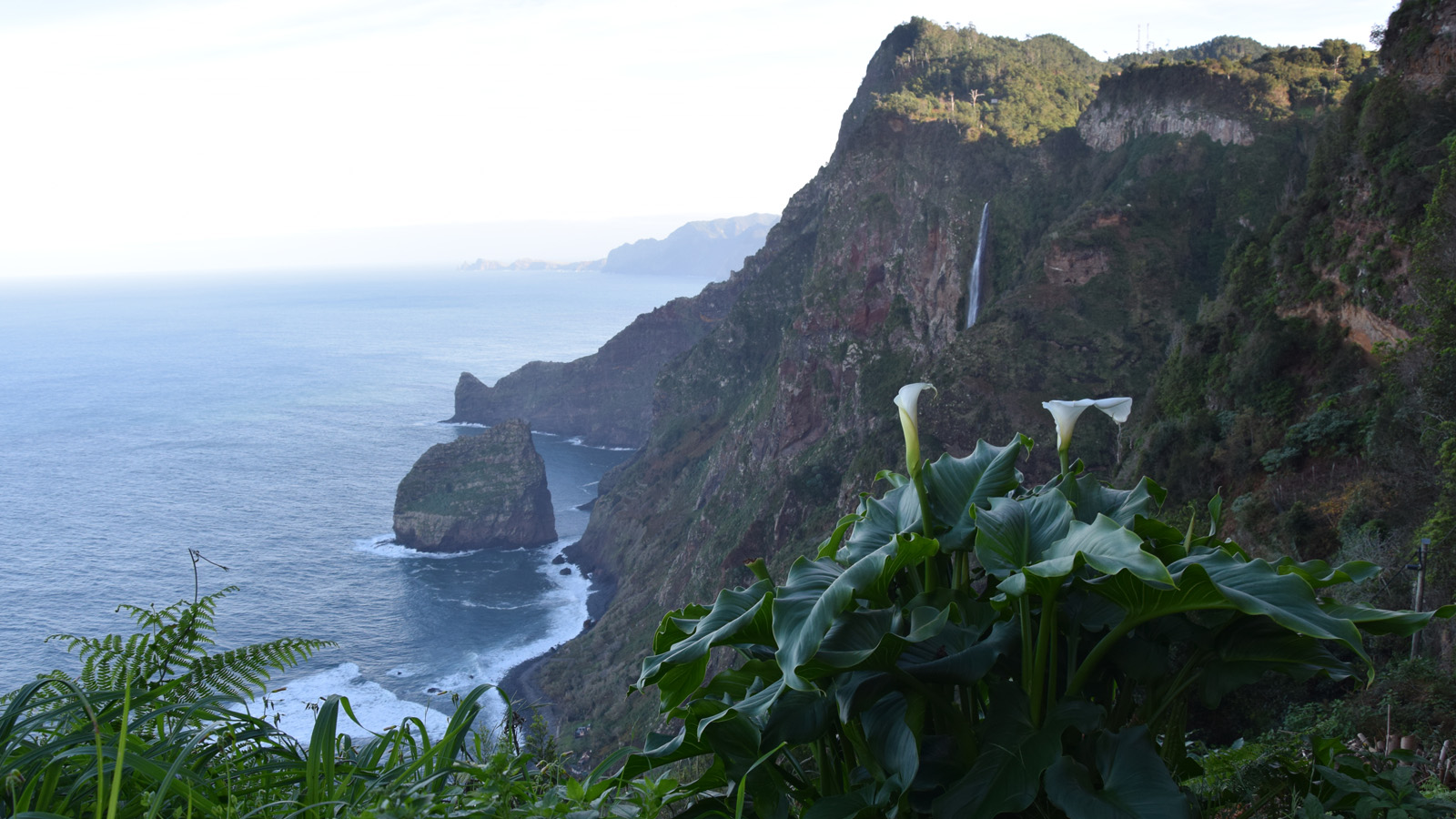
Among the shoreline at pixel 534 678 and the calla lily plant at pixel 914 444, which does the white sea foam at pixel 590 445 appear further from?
the calla lily plant at pixel 914 444

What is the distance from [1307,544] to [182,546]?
6226 centimetres

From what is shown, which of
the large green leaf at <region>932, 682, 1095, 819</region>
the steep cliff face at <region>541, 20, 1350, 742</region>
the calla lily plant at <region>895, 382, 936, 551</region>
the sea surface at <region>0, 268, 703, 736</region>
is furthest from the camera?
the sea surface at <region>0, 268, 703, 736</region>

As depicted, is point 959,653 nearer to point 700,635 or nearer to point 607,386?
point 700,635

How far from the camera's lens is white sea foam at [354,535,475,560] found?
59.2 meters

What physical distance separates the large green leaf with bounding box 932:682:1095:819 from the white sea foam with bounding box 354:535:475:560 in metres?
62.1

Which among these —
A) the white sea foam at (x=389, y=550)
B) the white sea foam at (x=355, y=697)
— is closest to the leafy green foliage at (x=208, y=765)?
the white sea foam at (x=355, y=697)

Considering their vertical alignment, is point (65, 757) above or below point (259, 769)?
above

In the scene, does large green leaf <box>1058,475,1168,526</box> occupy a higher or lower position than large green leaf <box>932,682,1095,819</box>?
higher

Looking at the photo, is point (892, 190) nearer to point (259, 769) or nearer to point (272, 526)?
point (272, 526)

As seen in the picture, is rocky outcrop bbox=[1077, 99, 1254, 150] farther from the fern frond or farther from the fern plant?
the fern plant

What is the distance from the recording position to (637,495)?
6825cm

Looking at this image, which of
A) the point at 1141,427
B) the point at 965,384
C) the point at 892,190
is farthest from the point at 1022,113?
the point at 1141,427

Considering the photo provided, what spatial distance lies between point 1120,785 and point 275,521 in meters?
70.6

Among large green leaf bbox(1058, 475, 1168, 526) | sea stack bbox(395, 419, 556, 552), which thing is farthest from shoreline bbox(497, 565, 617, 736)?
large green leaf bbox(1058, 475, 1168, 526)
